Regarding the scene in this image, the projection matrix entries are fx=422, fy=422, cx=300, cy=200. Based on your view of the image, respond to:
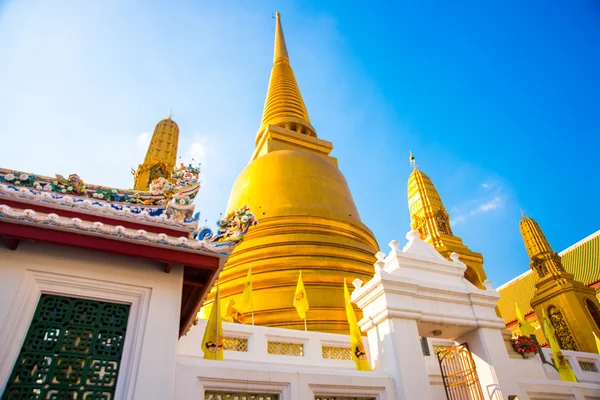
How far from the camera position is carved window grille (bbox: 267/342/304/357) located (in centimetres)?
632

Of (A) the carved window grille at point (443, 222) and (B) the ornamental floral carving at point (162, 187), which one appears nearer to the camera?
(B) the ornamental floral carving at point (162, 187)

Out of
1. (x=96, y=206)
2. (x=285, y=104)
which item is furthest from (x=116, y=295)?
(x=285, y=104)

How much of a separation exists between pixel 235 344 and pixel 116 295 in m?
2.35

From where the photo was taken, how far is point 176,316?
14.3 feet

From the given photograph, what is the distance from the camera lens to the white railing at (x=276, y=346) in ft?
19.9

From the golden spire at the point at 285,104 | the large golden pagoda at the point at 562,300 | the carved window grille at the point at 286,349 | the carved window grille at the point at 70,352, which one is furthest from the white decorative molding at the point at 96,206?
the large golden pagoda at the point at 562,300

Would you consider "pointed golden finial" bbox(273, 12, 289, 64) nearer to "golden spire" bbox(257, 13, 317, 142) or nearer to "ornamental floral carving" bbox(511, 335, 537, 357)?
"golden spire" bbox(257, 13, 317, 142)

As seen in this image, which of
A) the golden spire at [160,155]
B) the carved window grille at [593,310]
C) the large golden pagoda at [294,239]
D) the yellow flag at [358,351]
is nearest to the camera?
the yellow flag at [358,351]

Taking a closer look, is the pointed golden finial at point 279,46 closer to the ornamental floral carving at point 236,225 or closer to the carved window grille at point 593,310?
the carved window grille at point 593,310

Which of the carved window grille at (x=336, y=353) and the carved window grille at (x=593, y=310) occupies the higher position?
the carved window grille at (x=593, y=310)

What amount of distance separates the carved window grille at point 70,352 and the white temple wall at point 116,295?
0.07m

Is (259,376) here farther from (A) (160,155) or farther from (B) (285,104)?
(B) (285,104)

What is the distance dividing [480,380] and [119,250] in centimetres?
465

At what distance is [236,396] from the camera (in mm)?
4172
